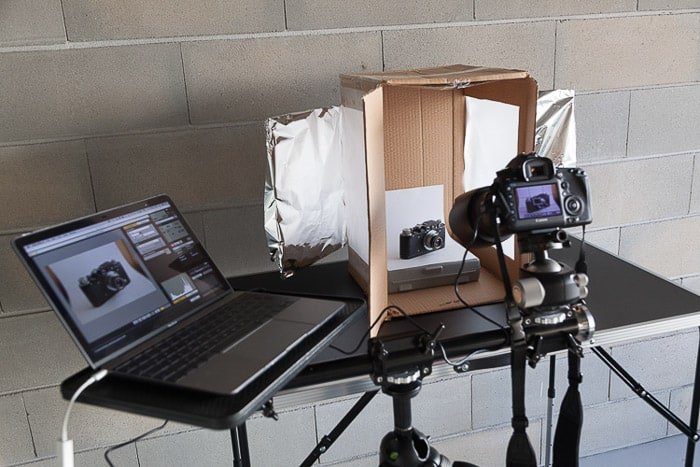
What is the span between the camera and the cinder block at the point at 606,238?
66.5 inches

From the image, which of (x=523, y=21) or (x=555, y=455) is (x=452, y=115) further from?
(x=555, y=455)

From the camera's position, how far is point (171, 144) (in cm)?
133

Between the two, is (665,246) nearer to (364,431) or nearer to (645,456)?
(645,456)

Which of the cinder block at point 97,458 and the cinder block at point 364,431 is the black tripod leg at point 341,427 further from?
the cinder block at point 97,458

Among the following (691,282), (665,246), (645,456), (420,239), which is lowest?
(645,456)

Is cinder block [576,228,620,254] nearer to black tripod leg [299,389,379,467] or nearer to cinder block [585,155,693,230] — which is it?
cinder block [585,155,693,230]

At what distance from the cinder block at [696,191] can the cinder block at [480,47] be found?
21.4 inches

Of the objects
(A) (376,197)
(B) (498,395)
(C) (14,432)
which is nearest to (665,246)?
(B) (498,395)

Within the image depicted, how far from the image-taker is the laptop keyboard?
78 cm

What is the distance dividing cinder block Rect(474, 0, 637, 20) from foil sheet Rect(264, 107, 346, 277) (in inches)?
21.7

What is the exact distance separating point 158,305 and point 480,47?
98cm

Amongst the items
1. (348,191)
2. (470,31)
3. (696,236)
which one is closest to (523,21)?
(470,31)

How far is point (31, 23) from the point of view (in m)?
1.21

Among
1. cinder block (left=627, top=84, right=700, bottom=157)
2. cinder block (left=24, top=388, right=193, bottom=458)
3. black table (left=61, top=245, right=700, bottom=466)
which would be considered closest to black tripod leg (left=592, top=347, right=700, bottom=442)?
black table (left=61, top=245, right=700, bottom=466)
